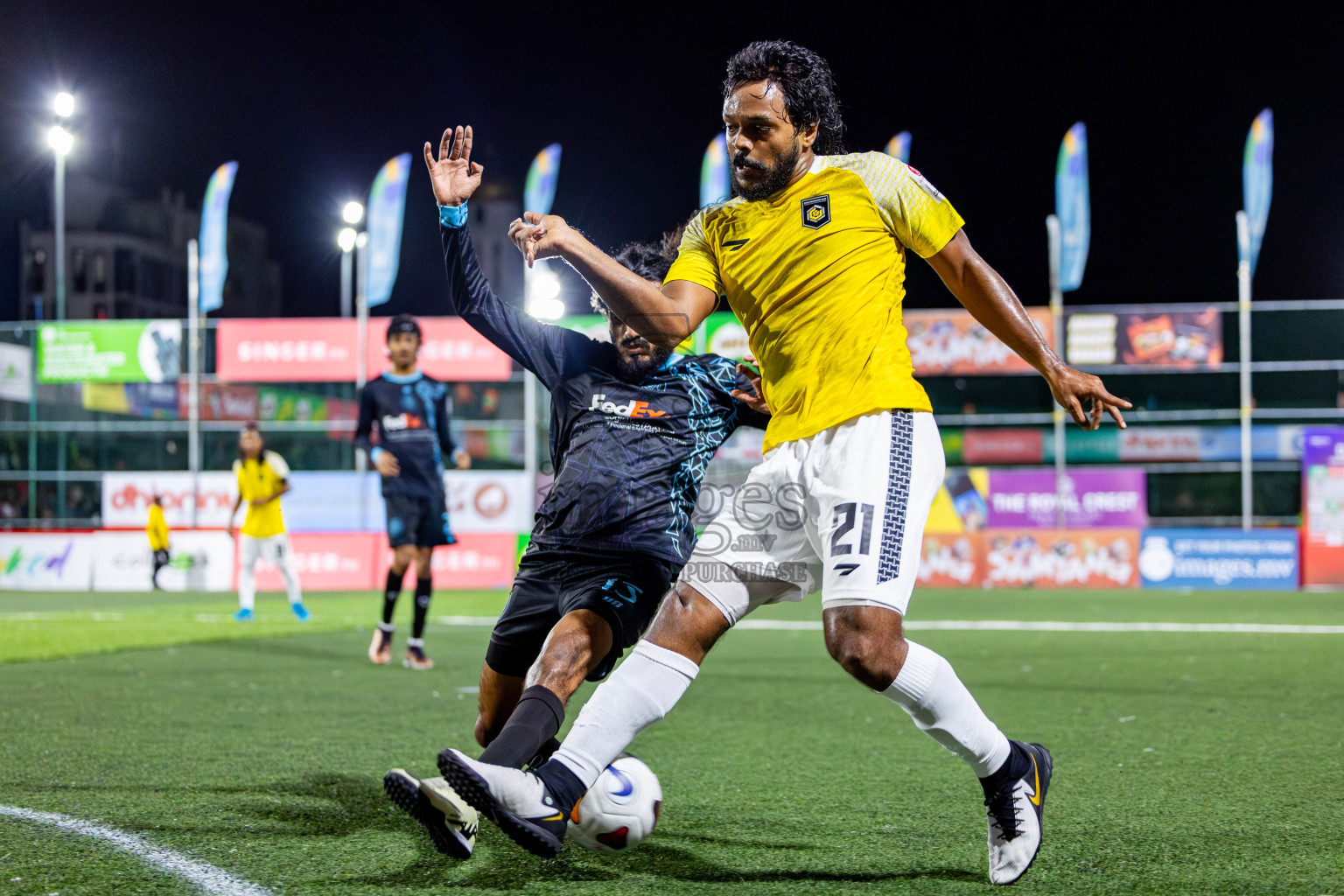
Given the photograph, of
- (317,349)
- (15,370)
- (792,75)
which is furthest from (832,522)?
(15,370)

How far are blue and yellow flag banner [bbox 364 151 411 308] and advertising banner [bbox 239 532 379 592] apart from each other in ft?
33.0

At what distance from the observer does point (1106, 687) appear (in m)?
7.10

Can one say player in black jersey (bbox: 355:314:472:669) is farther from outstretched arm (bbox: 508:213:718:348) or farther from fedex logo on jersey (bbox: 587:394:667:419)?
outstretched arm (bbox: 508:213:718:348)

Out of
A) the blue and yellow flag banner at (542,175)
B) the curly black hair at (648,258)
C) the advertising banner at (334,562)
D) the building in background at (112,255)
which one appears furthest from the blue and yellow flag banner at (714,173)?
the building in background at (112,255)

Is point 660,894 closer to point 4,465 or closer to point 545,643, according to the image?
point 545,643

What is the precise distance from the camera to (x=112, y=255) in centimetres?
7606

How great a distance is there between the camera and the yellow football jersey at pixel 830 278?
3.01 meters

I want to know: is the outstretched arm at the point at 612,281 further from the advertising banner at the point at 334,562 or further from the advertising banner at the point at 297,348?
the advertising banner at the point at 297,348

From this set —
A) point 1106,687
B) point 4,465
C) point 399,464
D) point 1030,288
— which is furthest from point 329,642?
point 1030,288

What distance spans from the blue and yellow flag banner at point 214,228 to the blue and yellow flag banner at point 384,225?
3914 mm

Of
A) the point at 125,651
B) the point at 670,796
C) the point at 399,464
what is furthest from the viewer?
the point at 125,651

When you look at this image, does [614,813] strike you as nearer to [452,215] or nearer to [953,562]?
[452,215]

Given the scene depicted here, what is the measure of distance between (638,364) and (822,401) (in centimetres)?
94

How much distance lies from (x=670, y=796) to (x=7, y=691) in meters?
4.79
